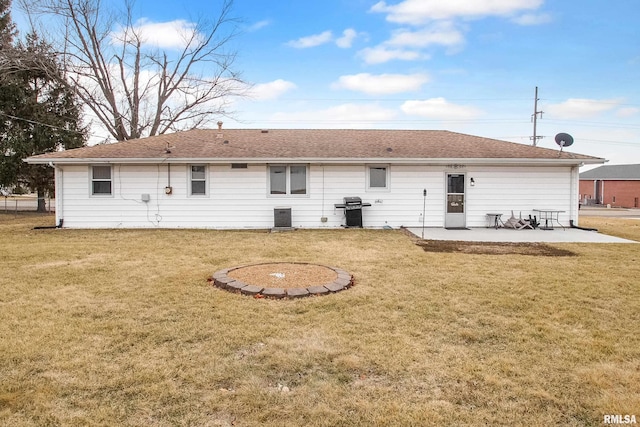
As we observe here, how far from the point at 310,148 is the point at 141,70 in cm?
1546

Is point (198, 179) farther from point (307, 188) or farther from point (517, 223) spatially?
point (517, 223)

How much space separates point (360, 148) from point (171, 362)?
11004 mm

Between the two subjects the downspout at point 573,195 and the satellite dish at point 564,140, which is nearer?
the downspout at point 573,195

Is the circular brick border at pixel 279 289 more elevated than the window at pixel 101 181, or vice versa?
the window at pixel 101 181

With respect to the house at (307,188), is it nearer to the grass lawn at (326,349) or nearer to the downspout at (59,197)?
the downspout at (59,197)

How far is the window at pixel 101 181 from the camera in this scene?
1249cm

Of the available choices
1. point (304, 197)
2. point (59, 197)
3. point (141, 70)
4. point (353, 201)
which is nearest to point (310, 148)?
point (304, 197)

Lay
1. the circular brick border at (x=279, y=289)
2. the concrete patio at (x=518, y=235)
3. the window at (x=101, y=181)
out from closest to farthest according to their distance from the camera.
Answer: the circular brick border at (x=279, y=289) < the concrete patio at (x=518, y=235) < the window at (x=101, y=181)

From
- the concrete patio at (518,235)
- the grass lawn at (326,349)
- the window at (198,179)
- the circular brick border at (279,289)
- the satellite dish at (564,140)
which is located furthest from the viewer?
the satellite dish at (564,140)

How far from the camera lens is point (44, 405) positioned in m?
2.48

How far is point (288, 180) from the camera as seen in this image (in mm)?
12695

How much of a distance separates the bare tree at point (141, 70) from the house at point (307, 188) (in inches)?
440

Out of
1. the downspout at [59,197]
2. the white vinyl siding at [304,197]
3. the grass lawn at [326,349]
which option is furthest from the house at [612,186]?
the downspout at [59,197]

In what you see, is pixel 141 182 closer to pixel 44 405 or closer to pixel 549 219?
pixel 44 405
